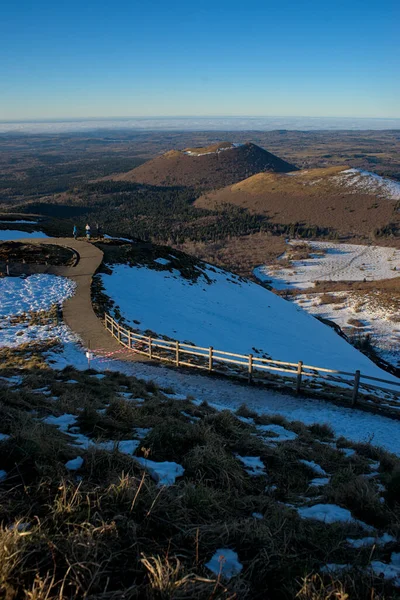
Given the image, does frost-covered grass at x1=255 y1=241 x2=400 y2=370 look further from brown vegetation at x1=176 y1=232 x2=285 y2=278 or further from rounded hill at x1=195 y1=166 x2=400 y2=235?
rounded hill at x1=195 y1=166 x2=400 y2=235

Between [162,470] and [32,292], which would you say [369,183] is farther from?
[162,470]

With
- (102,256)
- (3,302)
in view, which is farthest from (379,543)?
(102,256)

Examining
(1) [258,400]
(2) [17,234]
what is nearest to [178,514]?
(1) [258,400]

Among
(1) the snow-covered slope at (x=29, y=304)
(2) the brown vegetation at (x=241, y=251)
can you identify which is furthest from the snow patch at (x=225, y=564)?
(2) the brown vegetation at (x=241, y=251)

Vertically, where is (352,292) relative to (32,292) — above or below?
below

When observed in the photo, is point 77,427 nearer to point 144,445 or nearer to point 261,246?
point 144,445

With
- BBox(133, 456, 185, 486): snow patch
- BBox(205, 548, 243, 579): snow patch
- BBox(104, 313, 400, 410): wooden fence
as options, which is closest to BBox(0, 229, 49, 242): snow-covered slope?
BBox(104, 313, 400, 410): wooden fence

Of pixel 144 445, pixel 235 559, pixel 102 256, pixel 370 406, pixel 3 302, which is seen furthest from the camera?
pixel 102 256
